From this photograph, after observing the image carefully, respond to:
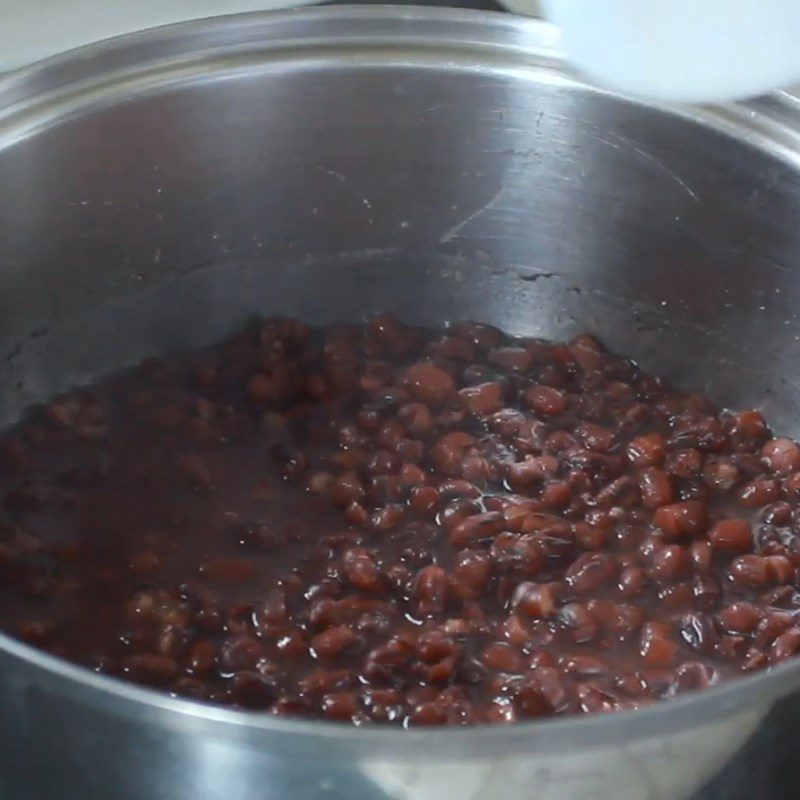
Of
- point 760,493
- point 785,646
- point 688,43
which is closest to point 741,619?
point 785,646

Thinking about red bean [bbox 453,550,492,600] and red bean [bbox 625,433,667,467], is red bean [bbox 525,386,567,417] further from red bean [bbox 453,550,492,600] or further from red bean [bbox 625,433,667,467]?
red bean [bbox 453,550,492,600]

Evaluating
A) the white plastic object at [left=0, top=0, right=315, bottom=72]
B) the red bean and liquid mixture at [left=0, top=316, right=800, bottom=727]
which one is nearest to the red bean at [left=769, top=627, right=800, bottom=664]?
the red bean and liquid mixture at [left=0, top=316, right=800, bottom=727]

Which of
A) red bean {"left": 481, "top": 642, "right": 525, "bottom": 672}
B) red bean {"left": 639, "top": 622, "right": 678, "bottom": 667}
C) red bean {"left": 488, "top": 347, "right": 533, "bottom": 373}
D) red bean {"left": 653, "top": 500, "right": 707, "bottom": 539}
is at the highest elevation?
red bean {"left": 488, "top": 347, "right": 533, "bottom": 373}

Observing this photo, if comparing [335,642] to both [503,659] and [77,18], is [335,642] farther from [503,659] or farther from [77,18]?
[77,18]

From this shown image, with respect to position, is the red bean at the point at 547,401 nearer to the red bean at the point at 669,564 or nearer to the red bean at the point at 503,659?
the red bean at the point at 669,564

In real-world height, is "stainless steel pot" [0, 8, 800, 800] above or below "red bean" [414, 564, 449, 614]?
above

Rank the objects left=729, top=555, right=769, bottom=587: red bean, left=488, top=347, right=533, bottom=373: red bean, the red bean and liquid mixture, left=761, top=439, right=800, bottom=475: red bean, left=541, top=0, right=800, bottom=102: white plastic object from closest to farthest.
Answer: left=541, top=0, right=800, bottom=102: white plastic object
the red bean and liquid mixture
left=729, top=555, right=769, bottom=587: red bean
left=761, top=439, right=800, bottom=475: red bean
left=488, top=347, right=533, bottom=373: red bean
